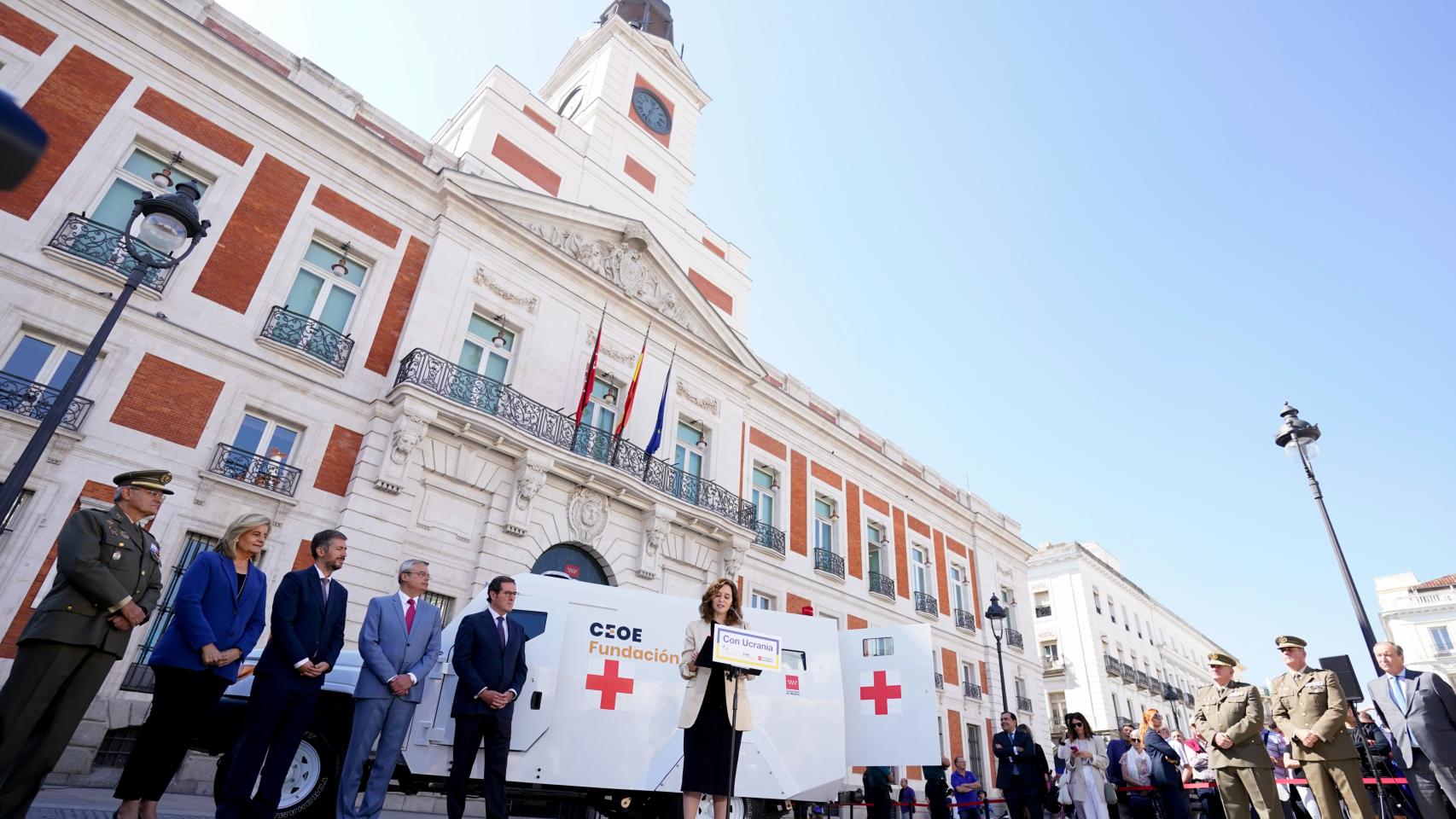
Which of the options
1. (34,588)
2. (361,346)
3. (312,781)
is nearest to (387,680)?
(312,781)

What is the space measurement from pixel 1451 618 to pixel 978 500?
142 feet

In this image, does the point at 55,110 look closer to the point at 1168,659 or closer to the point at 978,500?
the point at 978,500

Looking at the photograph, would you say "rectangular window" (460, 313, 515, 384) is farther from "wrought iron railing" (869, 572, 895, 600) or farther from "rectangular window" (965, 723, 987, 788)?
"rectangular window" (965, 723, 987, 788)

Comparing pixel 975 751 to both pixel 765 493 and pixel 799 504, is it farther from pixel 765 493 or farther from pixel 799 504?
pixel 765 493

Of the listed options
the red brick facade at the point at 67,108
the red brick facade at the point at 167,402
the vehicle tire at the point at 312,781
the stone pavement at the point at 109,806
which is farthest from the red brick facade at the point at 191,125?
the vehicle tire at the point at 312,781

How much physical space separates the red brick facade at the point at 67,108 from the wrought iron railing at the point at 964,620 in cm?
2500

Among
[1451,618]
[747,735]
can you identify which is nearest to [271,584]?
[747,735]

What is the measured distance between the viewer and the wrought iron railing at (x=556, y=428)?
13.6 meters

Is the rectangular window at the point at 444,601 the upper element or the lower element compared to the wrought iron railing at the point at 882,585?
lower

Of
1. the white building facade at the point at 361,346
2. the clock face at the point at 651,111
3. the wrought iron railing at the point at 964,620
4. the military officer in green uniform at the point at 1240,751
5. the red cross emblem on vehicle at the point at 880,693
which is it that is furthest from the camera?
the wrought iron railing at the point at 964,620

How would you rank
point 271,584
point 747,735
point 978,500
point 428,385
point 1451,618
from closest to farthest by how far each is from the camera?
point 747,735, point 271,584, point 428,385, point 978,500, point 1451,618

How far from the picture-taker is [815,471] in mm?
23172

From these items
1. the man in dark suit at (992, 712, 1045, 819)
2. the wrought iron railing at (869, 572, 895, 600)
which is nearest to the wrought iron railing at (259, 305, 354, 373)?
the man in dark suit at (992, 712, 1045, 819)

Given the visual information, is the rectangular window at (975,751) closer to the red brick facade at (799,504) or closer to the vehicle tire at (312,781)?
the red brick facade at (799,504)
